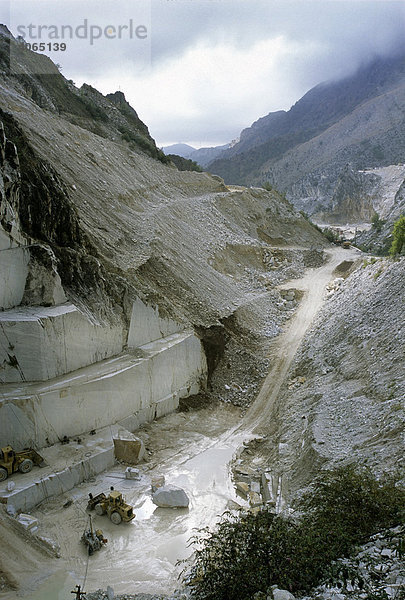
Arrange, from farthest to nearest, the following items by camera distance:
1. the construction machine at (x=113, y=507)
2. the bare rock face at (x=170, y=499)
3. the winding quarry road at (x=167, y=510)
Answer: the bare rock face at (x=170, y=499) < the construction machine at (x=113, y=507) < the winding quarry road at (x=167, y=510)

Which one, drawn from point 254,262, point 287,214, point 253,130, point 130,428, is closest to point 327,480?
point 130,428

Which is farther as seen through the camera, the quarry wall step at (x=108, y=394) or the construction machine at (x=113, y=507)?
the quarry wall step at (x=108, y=394)

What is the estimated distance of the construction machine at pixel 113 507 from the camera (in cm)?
1069

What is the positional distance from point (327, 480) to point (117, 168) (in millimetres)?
20892

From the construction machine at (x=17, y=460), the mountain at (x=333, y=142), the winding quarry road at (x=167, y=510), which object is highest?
the mountain at (x=333, y=142)

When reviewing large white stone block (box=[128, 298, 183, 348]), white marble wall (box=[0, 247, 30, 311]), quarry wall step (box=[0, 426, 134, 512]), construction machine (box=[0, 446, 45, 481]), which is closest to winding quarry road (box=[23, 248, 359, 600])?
quarry wall step (box=[0, 426, 134, 512])

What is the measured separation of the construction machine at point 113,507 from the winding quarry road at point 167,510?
0.55ft

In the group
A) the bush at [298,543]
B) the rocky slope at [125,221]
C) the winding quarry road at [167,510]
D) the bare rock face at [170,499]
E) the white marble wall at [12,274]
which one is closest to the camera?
the bush at [298,543]

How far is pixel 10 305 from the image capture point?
12758 mm

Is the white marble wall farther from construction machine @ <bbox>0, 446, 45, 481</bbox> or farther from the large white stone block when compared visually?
the large white stone block

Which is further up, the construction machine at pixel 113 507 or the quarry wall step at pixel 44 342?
the quarry wall step at pixel 44 342

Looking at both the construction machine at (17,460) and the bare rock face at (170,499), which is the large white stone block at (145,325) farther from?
the bare rock face at (170,499)

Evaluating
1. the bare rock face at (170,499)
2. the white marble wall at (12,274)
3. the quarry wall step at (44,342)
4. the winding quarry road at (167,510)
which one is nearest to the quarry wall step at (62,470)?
the winding quarry road at (167,510)

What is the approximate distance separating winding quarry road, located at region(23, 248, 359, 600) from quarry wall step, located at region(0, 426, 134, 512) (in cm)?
32
